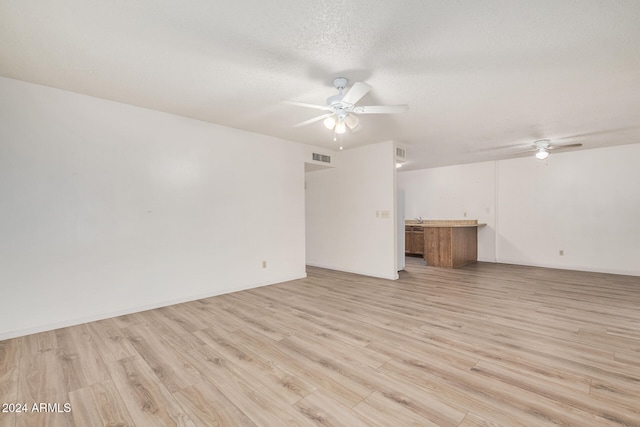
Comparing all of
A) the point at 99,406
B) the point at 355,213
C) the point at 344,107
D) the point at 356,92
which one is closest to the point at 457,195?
the point at 355,213

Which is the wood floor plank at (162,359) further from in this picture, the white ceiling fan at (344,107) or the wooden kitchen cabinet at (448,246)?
the wooden kitchen cabinet at (448,246)

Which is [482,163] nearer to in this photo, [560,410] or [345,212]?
[345,212]

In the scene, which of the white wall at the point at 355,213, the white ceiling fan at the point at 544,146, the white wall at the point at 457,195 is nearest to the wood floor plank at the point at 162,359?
the white wall at the point at 355,213

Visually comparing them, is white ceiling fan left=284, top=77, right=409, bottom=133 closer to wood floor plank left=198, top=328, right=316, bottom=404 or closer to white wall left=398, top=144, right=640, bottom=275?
wood floor plank left=198, top=328, right=316, bottom=404

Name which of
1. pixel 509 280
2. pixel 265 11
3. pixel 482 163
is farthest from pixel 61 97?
pixel 482 163

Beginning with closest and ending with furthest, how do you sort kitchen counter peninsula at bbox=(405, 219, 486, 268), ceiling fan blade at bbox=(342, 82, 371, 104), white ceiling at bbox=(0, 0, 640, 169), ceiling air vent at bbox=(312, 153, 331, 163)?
white ceiling at bbox=(0, 0, 640, 169), ceiling fan blade at bbox=(342, 82, 371, 104), ceiling air vent at bbox=(312, 153, 331, 163), kitchen counter peninsula at bbox=(405, 219, 486, 268)

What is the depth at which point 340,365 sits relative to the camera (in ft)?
7.25

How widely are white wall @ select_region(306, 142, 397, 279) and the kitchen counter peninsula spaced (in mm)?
1865

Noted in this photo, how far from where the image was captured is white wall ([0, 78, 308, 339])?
2.80 meters

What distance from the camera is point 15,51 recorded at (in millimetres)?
2301

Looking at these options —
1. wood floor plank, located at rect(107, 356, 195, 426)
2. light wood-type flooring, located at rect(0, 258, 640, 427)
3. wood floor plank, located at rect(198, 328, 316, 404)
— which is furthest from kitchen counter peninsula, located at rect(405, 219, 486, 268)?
wood floor plank, located at rect(107, 356, 195, 426)

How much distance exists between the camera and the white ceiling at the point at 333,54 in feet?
6.02

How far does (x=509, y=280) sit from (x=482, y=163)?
336cm

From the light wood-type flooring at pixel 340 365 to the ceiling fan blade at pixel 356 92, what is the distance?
224 cm
